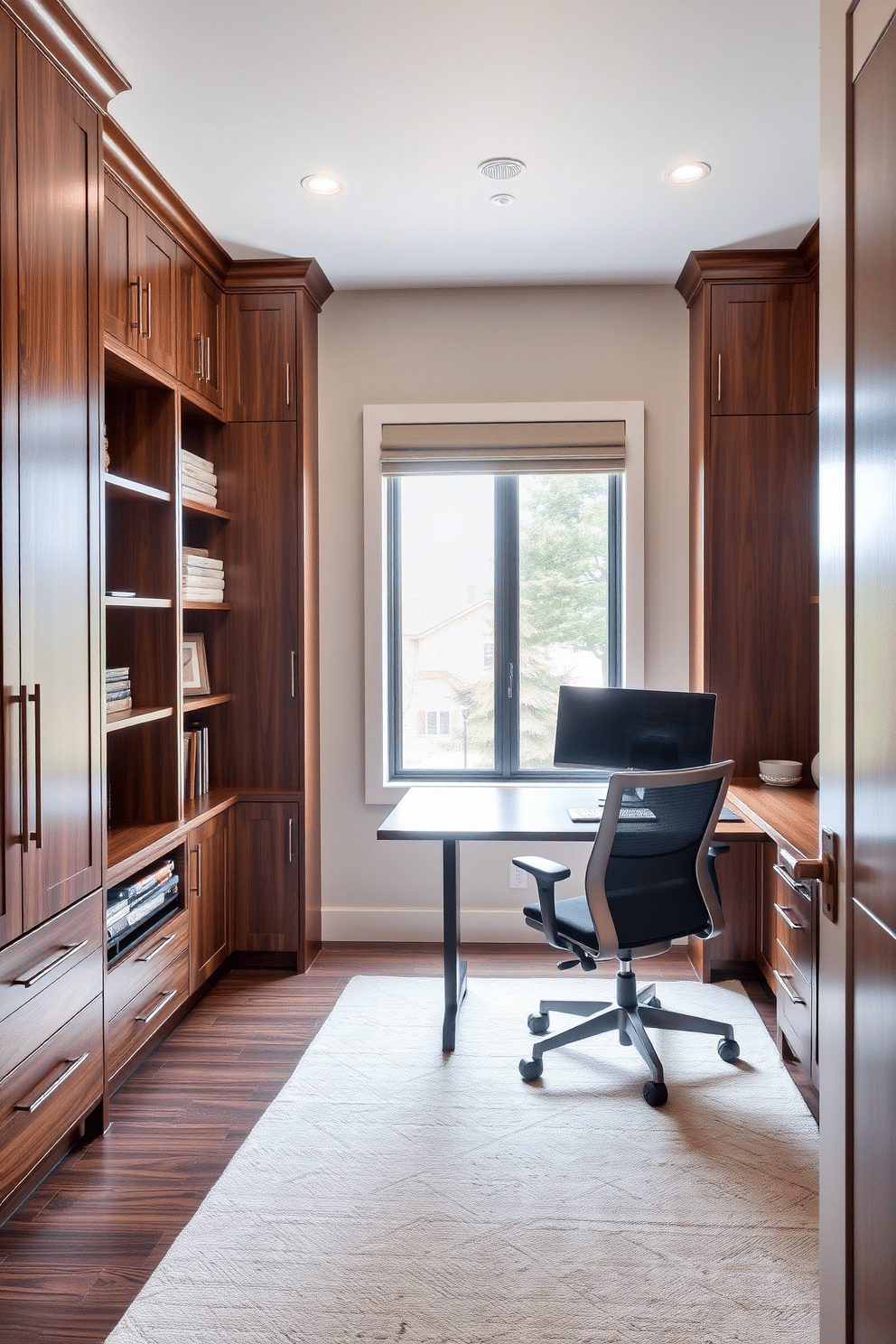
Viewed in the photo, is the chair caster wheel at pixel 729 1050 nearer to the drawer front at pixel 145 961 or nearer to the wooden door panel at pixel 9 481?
the drawer front at pixel 145 961

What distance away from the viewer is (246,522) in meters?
3.57

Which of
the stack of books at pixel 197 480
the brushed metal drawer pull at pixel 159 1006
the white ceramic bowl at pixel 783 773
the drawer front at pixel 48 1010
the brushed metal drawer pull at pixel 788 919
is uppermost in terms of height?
the stack of books at pixel 197 480

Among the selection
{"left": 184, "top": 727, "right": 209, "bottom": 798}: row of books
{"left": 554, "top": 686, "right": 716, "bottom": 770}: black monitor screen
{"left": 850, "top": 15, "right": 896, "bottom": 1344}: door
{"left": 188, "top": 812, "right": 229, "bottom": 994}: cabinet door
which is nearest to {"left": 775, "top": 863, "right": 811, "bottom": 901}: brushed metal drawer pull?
{"left": 554, "top": 686, "right": 716, "bottom": 770}: black monitor screen

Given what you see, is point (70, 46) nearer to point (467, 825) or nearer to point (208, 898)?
point (467, 825)

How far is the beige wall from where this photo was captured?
3.74 meters

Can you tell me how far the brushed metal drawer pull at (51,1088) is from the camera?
1.91m

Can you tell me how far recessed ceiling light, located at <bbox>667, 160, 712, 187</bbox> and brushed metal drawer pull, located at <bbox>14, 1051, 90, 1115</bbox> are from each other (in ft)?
10.2

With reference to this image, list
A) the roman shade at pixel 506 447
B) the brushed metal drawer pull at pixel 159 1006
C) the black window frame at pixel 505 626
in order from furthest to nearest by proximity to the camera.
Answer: the black window frame at pixel 505 626, the roman shade at pixel 506 447, the brushed metal drawer pull at pixel 159 1006

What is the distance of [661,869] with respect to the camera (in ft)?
8.25

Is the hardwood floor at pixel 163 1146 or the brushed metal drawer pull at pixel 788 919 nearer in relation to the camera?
the hardwood floor at pixel 163 1146

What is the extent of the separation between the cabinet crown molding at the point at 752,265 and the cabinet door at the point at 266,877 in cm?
268

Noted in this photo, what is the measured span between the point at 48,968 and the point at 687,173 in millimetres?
2950

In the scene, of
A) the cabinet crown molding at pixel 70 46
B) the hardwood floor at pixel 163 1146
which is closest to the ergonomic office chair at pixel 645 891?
the hardwood floor at pixel 163 1146

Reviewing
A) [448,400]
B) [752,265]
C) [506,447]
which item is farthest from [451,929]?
[752,265]
